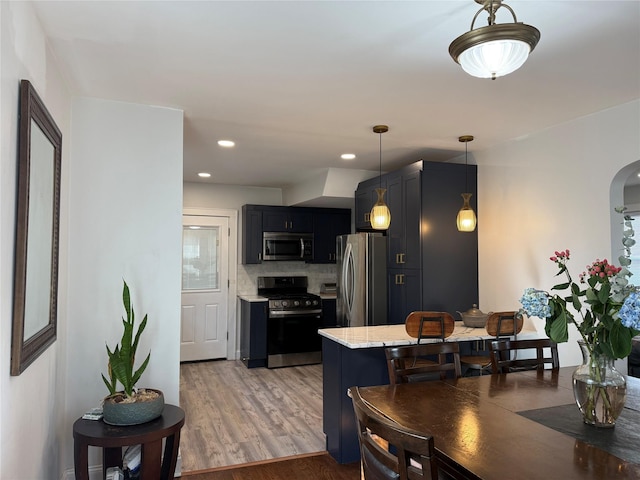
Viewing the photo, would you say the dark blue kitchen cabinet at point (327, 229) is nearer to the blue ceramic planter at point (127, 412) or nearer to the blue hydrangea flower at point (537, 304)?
the blue ceramic planter at point (127, 412)

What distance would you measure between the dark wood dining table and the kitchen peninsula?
0.84 metres

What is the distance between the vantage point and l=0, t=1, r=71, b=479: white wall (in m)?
1.51

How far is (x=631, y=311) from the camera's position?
1.56 m

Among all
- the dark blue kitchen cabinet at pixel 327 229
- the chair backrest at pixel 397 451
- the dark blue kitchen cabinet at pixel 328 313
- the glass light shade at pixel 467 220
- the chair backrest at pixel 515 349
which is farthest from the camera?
the dark blue kitchen cabinet at pixel 327 229

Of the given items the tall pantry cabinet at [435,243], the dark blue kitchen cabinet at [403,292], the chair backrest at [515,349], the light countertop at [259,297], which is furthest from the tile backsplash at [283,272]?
the chair backrest at [515,349]

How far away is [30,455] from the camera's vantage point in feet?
6.31

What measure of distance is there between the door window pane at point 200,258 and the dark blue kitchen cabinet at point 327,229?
1367 millimetres

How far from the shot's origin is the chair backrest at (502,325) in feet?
10.6

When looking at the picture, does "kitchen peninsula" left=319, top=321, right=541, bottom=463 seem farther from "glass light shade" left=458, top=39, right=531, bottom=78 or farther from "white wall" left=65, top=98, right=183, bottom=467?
"glass light shade" left=458, top=39, right=531, bottom=78

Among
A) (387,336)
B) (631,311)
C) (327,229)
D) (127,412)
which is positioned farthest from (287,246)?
(631,311)

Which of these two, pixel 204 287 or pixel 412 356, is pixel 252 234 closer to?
pixel 204 287

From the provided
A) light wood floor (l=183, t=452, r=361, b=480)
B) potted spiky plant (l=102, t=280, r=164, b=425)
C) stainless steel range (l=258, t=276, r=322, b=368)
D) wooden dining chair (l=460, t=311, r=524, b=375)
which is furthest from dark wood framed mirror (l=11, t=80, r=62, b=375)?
stainless steel range (l=258, t=276, r=322, b=368)

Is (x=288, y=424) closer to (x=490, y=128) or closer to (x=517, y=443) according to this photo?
(x=517, y=443)

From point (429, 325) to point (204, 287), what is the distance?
12.9ft
